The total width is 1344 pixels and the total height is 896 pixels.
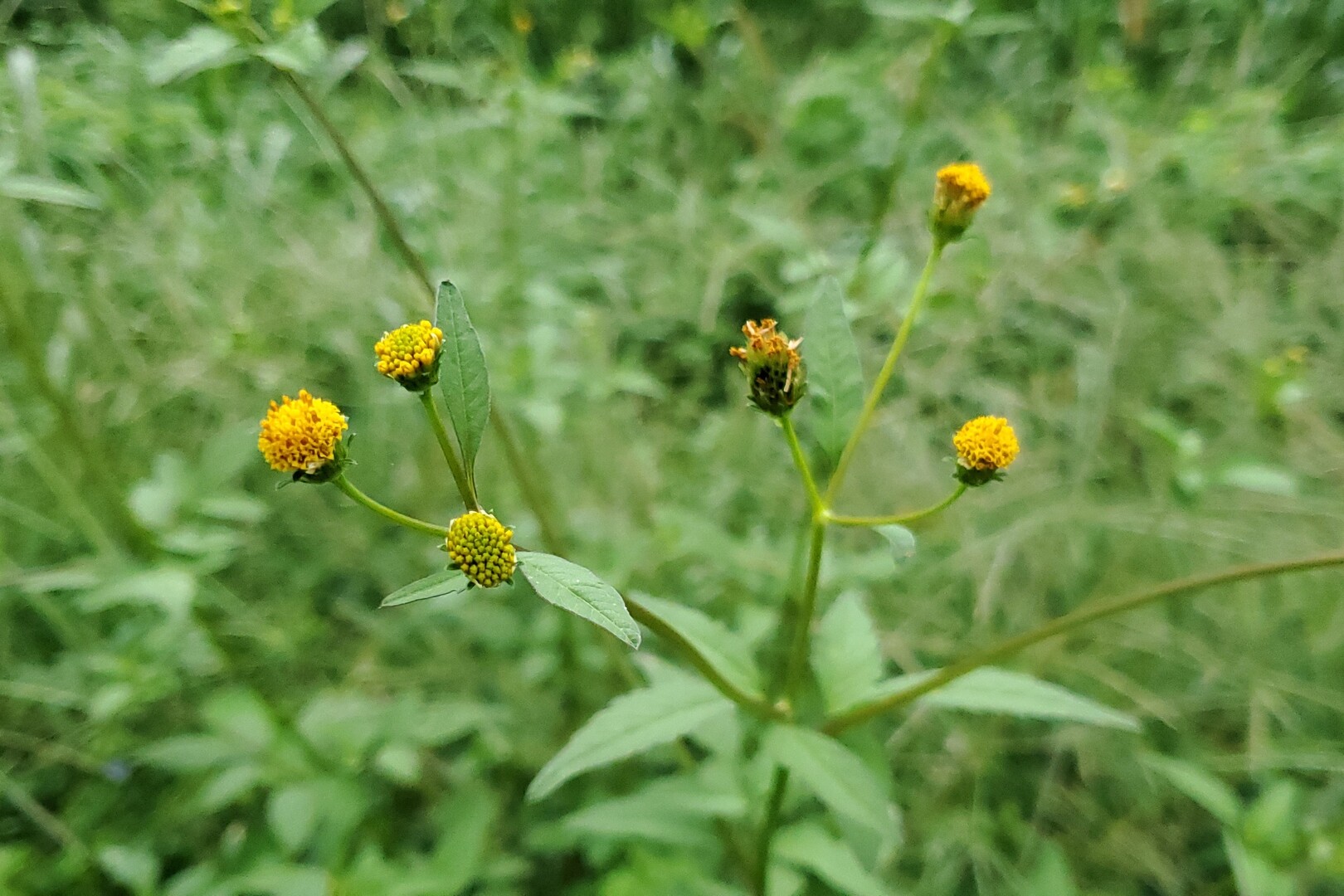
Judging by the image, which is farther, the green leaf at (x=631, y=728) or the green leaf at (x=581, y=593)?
the green leaf at (x=631, y=728)

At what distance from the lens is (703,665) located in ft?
1.54

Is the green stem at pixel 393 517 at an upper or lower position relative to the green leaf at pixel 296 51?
lower

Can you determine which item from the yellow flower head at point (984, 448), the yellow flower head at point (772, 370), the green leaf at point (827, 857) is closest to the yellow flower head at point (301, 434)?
the yellow flower head at point (772, 370)

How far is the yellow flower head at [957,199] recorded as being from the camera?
550mm

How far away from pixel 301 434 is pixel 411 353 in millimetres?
68

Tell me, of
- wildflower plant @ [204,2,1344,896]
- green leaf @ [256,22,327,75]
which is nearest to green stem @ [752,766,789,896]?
wildflower plant @ [204,2,1344,896]

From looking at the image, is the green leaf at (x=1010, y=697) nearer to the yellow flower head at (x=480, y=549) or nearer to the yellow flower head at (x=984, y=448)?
the yellow flower head at (x=984, y=448)

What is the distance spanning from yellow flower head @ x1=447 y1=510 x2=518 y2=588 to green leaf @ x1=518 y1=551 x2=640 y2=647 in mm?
10

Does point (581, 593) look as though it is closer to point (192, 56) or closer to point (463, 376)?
point (463, 376)

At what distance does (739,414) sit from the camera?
1253mm

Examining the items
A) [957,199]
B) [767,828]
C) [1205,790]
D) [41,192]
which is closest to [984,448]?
[957,199]

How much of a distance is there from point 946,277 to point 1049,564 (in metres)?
0.55

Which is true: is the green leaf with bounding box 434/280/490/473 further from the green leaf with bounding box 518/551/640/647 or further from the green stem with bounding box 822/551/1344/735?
the green stem with bounding box 822/551/1344/735

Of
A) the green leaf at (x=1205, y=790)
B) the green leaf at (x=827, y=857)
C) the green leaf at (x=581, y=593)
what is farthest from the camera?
the green leaf at (x=1205, y=790)
